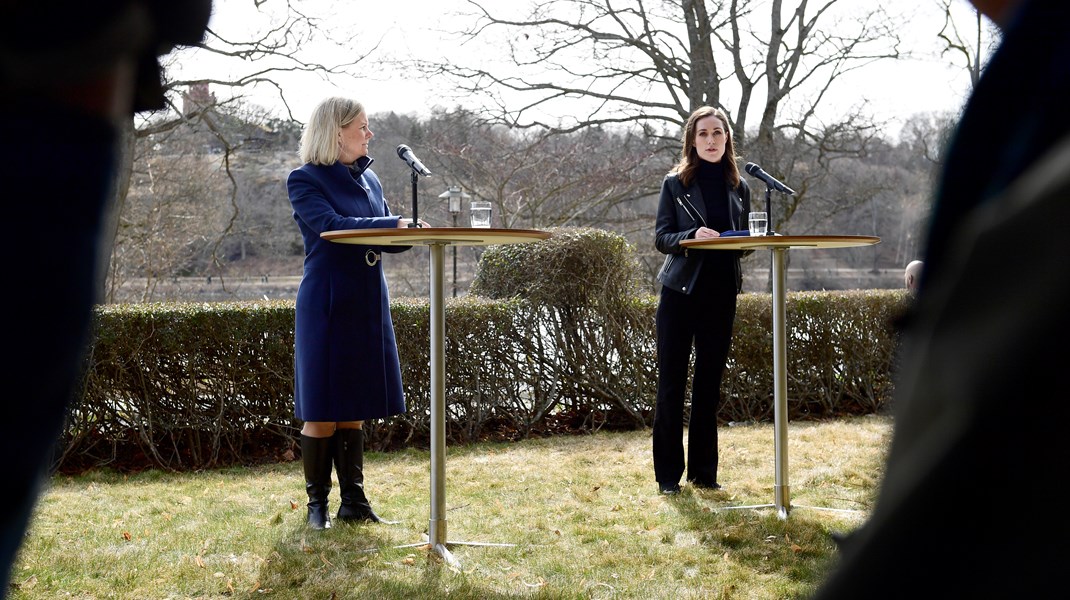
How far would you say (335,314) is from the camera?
14.0ft

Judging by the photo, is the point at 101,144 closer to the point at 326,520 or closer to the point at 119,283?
the point at 326,520

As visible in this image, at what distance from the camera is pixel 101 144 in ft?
1.59

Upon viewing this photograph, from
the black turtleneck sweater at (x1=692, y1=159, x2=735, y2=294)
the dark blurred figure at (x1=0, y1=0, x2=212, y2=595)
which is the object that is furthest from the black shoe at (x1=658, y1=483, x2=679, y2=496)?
the dark blurred figure at (x1=0, y1=0, x2=212, y2=595)

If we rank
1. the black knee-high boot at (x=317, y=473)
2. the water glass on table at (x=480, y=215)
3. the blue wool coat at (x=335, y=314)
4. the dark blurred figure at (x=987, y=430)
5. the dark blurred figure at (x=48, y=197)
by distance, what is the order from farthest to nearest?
the black knee-high boot at (x=317, y=473), the blue wool coat at (x=335, y=314), the water glass on table at (x=480, y=215), the dark blurred figure at (x=48, y=197), the dark blurred figure at (x=987, y=430)

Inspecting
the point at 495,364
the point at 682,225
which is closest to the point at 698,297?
the point at 682,225

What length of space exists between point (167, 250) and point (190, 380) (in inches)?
338

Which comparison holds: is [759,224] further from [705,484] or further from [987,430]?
[987,430]

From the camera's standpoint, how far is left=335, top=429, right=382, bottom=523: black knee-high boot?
4.53 meters

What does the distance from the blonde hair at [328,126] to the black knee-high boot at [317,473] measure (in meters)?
1.30

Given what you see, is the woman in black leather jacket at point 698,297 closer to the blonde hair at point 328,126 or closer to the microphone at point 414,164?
the microphone at point 414,164

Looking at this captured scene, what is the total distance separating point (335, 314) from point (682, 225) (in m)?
1.90

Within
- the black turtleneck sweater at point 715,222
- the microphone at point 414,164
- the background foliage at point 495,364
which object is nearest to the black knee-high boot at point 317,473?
the microphone at point 414,164

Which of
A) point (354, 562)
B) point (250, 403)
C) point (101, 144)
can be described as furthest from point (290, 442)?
point (101, 144)

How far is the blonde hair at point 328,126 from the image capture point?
14.2 ft
